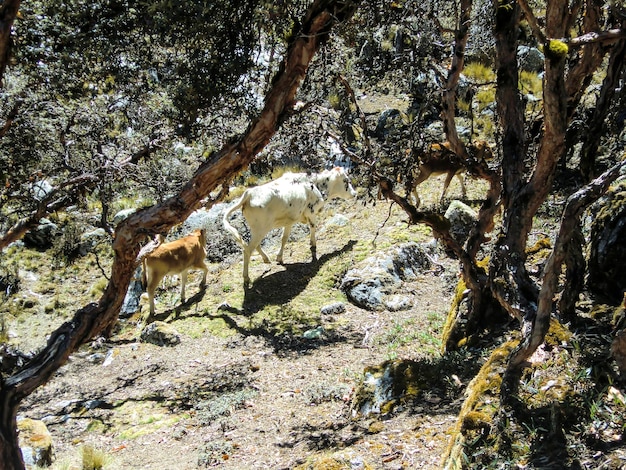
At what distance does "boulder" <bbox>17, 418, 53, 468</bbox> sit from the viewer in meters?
6.18

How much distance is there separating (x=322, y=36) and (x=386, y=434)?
3.71 metres

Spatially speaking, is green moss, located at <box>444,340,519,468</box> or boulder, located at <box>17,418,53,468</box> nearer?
green moss, located at <box>444,340,519,468</box>

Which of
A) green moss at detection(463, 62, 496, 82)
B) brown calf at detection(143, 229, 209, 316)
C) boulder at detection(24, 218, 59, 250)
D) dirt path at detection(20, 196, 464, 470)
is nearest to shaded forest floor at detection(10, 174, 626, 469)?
dirt path at detection(20, 196, 464, 470)

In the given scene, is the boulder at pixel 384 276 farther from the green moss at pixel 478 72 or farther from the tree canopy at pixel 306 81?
the green moss at pixel 478 72

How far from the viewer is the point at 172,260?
38.4 feet

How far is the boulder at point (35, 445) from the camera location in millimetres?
6184

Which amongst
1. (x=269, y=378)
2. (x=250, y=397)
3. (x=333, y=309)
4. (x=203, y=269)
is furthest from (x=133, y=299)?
(x=250, y=397)

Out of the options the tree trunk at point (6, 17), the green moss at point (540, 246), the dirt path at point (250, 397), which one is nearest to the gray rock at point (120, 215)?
the dirt path at point (250, 397)

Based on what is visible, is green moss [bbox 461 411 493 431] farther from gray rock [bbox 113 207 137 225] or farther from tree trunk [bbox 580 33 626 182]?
gray rock [bbox 113 207 137 225]

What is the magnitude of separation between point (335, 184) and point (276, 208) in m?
2.99

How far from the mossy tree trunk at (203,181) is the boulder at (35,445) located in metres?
2.58

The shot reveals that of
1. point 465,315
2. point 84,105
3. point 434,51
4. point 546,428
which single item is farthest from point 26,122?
point 546,428

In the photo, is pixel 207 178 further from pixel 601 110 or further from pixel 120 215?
pixel 120 215

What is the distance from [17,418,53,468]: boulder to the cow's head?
9330mm
